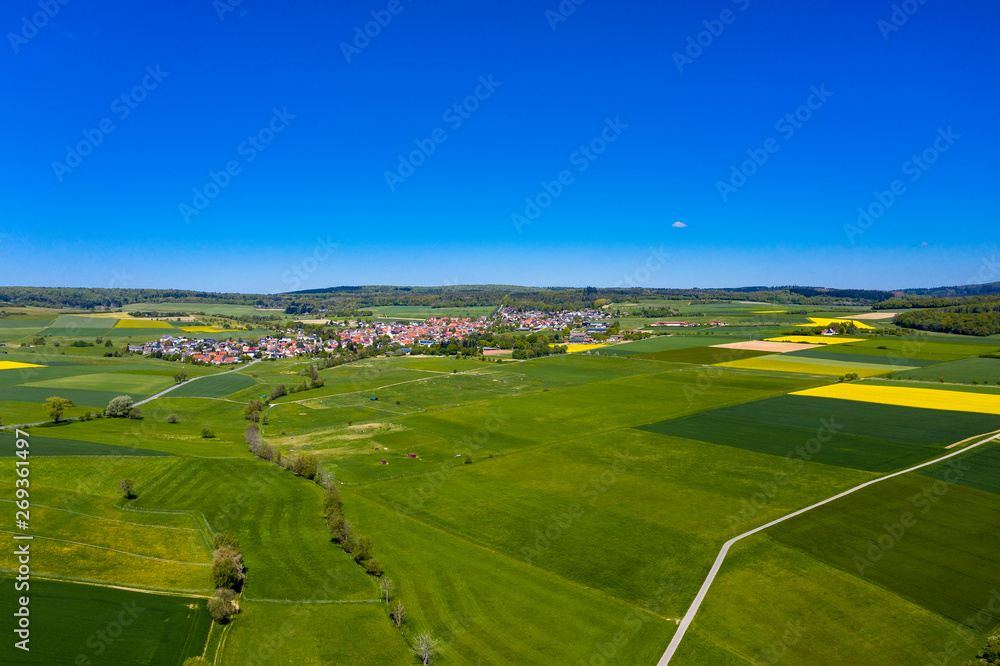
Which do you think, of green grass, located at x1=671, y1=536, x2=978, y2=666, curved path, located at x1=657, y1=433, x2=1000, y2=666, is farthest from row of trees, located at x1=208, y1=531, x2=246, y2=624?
green grass, located at x1=671, y1=536, x2=978, y2=666

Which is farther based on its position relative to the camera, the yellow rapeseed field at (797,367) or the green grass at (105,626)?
the yellow rapeseed field at (797,367)

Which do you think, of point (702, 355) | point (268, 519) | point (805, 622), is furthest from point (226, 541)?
point (702, 355)

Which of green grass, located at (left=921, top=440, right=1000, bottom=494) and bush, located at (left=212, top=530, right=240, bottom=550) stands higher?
green grass, located at (left=921, top=440, right=1000, bottom=494)

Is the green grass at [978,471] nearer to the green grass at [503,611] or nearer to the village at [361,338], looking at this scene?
the green grass at [503,611]

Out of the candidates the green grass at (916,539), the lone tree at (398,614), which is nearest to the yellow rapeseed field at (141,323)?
the lone tree at (398,614)

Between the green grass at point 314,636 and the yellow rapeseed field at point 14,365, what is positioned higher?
the yellow rapeseed field at point 14,365

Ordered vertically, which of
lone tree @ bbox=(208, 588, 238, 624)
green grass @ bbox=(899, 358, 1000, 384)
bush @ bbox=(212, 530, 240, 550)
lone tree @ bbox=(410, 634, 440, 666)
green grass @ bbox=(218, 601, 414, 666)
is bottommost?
green grass @ bbox=(218, 601, 414, 666)

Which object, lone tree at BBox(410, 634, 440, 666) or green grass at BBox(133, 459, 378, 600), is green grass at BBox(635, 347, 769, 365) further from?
lone tree at BBox(410, 634, 440, 666)

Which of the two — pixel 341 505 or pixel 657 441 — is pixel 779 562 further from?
pixel 341 505
